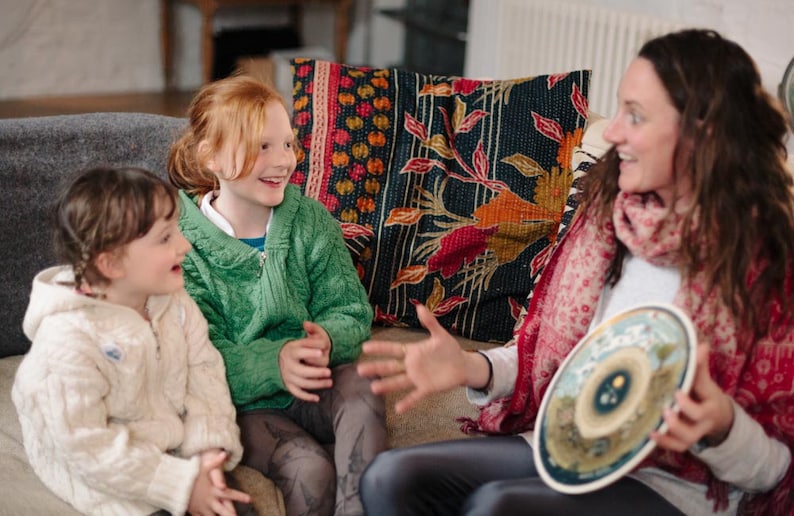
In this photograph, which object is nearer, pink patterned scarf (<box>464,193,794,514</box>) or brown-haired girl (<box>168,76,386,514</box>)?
pink patterned scarf (<box>464,193,794,514</box>)

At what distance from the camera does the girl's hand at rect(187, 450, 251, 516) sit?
54.9 inches

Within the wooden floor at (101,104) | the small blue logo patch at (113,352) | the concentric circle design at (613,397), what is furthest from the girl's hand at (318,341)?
the wooden floor at (101,104)

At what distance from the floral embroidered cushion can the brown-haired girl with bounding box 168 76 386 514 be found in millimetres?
245

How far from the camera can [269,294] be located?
165 cm

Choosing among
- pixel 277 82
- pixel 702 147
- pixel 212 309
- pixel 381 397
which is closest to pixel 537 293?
pixel 381 397

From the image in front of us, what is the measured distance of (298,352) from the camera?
1.59m

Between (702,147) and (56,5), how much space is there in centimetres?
441

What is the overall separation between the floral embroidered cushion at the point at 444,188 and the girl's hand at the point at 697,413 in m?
0.83

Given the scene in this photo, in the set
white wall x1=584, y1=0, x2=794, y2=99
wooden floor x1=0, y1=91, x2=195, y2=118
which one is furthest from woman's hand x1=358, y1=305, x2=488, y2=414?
wooden floor x1=0, y1=91, x2=195, y2=118

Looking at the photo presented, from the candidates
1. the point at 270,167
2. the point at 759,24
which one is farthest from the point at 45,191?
the point at 759,24

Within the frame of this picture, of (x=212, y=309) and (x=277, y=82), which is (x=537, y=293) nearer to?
(x=212, y=309)

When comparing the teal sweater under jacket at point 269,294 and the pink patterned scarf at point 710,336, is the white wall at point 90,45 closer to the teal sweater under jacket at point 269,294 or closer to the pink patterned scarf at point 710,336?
the teal sweater under jacket at point 269,294

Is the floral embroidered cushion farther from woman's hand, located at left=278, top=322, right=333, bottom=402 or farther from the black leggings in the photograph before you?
the black leggings

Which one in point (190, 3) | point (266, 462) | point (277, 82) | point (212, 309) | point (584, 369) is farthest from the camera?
point (190, 3)
